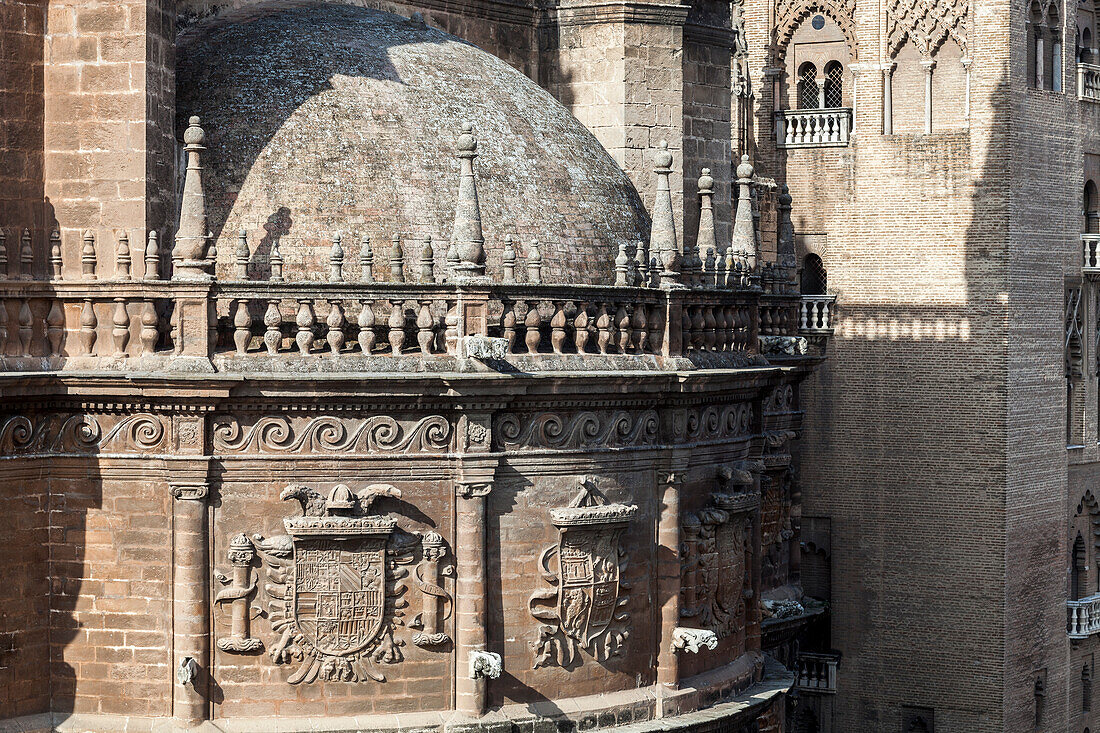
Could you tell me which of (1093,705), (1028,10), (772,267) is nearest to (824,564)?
(1093,705)

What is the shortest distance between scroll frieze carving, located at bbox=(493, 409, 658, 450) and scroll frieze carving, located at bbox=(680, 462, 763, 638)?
54.2 inches

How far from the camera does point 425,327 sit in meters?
21.5

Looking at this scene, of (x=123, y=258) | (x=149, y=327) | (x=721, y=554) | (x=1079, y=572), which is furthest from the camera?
(x=1079, y=572)

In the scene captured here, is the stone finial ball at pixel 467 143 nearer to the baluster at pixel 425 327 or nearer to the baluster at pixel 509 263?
the baluster at pixel 509 263

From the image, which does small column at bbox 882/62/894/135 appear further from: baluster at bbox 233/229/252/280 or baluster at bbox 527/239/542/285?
baluster at bbox 233/229/252/280

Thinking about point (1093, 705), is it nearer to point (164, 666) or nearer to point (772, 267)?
point (772, 267)

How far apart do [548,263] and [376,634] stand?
5434 millimetres

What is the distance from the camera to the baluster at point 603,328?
22500 mm

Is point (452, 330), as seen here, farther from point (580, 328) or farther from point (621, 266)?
point (621, 266)

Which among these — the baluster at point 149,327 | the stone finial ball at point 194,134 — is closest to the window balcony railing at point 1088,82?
the stone finial ball at point 194,134

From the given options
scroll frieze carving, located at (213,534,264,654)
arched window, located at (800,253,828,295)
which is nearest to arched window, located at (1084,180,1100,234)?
arched window, located at (800,253,828,295)

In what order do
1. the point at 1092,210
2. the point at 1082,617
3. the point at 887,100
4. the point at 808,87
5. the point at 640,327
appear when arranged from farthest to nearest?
1. the point at 808,87
2. the point at 1092,210
3. the point at 1082,617
4. the point at 887,100
5. the point at 640,327

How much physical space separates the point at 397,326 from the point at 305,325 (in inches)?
39.4

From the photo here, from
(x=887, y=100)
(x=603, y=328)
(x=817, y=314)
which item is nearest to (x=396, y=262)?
(x=603, y=328)
